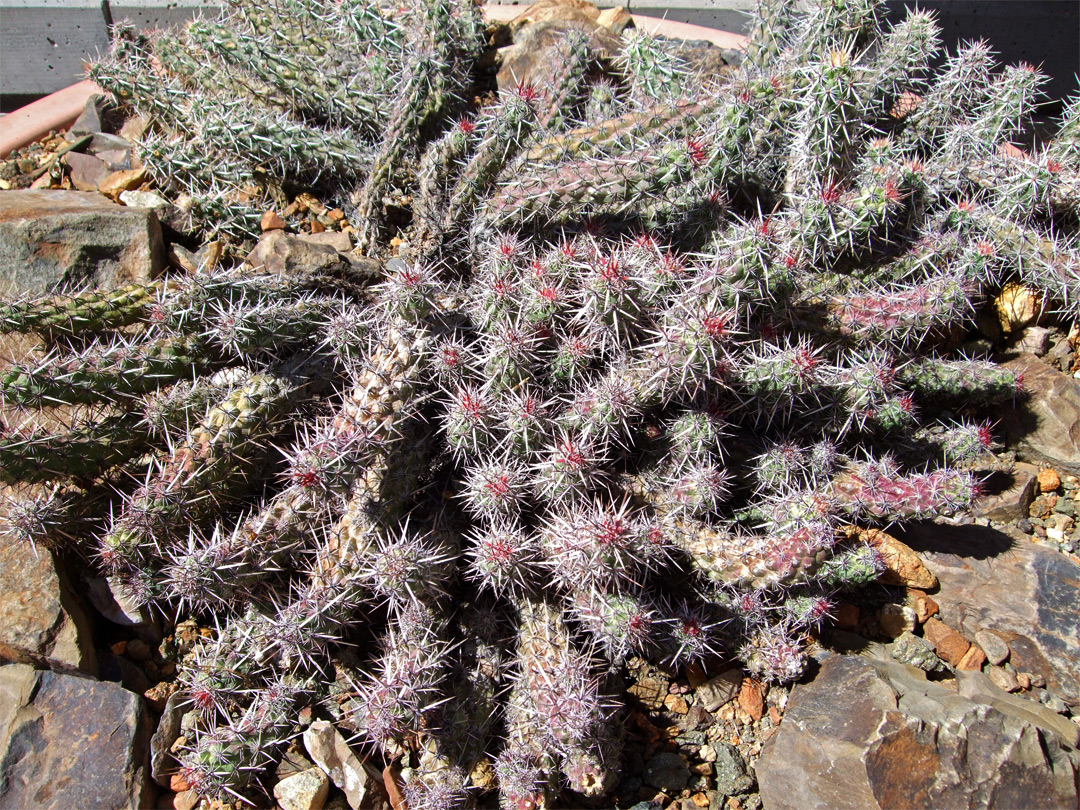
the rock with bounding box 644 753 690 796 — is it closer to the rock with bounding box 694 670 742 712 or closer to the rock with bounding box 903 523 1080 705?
the rock with bounding box 694 670 742 712

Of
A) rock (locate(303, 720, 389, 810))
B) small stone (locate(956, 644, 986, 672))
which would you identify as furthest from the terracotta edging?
rock (locate(303, 720, 389, 810))

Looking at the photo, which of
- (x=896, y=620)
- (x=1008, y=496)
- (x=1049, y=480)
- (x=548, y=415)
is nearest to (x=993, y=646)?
(x=896, y=620)

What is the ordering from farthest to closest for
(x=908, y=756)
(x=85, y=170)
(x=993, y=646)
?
(x=85, y=170) < (x=993, y=646) < (x=908, y=756)

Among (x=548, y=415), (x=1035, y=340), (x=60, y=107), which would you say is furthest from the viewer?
(x=60, y=107)

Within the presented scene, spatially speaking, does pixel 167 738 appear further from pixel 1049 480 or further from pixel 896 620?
pixel 1049 480

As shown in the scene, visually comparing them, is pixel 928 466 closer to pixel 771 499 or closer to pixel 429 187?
pixel 771 499

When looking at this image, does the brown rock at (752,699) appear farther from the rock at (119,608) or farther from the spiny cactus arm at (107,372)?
the spiny cactus arm at (107,372)
